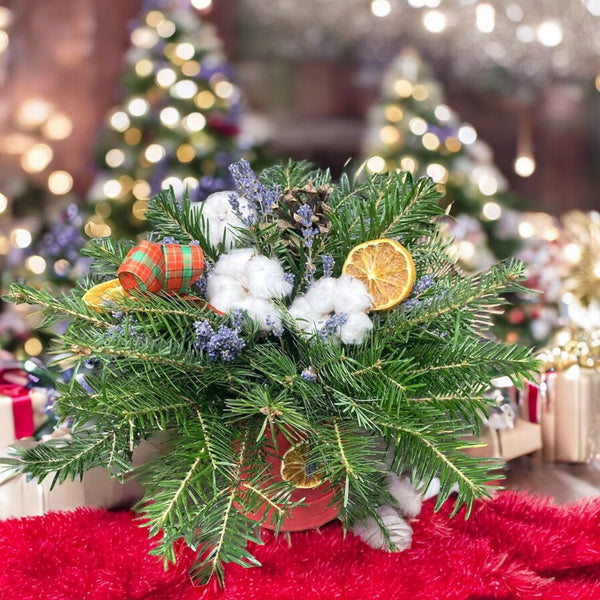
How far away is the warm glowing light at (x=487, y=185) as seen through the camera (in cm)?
187

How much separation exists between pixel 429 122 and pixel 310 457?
1581 millimetres

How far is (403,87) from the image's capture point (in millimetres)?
1996

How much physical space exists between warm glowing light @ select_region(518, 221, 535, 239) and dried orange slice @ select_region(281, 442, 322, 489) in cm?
129

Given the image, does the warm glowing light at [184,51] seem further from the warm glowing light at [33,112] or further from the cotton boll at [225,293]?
the cotton boll at [225,293]

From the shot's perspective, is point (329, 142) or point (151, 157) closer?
point (151, 157)

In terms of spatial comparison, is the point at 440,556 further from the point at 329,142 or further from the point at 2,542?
the point at 329,142

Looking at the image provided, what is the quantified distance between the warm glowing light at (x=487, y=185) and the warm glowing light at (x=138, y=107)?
98 cm

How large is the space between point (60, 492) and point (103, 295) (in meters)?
0.22

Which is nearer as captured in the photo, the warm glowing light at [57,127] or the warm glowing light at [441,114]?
the warm glowing light at [441,114]

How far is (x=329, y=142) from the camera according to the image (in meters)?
2.91

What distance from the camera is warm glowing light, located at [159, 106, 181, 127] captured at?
6.60 ft

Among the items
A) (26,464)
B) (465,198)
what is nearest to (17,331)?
(465,198)

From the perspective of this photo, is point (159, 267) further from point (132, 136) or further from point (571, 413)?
point (132, 136)

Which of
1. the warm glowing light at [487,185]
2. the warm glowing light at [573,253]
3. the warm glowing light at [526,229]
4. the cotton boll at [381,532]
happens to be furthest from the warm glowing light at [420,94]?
the cotton boll at [381,532]
